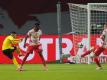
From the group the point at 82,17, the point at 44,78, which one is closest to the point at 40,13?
the point at 82,17

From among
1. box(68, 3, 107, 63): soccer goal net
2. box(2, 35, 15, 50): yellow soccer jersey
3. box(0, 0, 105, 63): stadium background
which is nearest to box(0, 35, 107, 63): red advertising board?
box(68, 3, 107, 63): soccer goal net

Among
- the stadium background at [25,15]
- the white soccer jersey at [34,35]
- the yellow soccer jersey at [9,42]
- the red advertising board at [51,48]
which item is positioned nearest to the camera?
the white soccer jersey at [34,35]

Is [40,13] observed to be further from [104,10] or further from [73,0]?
[104,10]

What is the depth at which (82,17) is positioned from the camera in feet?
107

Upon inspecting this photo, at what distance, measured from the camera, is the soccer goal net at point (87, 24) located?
31156 millimetres

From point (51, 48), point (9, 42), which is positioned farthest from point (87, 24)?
point (9, 42)

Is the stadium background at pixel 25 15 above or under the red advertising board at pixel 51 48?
above

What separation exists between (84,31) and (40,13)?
239 inches

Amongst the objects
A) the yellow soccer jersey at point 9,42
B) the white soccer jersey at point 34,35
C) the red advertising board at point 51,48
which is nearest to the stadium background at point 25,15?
the red advertising board at point 51,48

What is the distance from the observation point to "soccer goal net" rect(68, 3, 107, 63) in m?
31.2

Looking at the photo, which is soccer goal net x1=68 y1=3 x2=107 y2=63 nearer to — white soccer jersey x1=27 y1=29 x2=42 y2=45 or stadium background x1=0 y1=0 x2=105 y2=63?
stadium background x1=0 y1=0 x2=105 y2=63

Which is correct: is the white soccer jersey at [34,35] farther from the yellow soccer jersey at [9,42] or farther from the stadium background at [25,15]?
the stadium background at [25,15]

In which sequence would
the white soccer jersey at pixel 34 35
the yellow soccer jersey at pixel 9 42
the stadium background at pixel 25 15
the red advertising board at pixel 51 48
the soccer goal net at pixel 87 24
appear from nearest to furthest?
the white soccer jersey at pixel 34 35 < the yellow soccer jersey at pixel 9 42 < the soccer goal net at pixel 87 24 < the red advertising board at pixel 51 48 < the stadium background at pixel 25 15

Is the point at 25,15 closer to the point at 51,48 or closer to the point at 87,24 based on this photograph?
Answer: the point at 51,48
